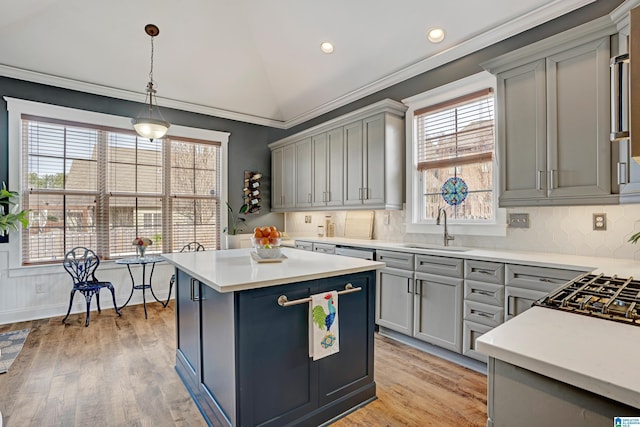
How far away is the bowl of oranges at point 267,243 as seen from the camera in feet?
7.87

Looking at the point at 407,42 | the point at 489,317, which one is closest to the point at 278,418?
the point at 489,317

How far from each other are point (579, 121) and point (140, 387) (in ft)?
12.4

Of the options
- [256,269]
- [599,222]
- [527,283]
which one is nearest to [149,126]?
[256,269]

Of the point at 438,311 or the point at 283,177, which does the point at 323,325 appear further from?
the point at 283,177

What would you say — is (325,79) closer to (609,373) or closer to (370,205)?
(370,205)

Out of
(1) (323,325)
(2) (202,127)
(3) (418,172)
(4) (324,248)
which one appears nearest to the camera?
(1) (323,325)

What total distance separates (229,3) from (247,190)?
9.19 feet

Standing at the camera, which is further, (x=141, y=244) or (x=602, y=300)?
(x=141, y=244)

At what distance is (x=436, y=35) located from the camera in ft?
11.3

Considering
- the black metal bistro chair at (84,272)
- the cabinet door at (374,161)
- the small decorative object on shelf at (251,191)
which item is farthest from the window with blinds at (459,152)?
the black metal bistro chair at (84,272)

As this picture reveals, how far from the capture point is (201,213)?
5.44 metres

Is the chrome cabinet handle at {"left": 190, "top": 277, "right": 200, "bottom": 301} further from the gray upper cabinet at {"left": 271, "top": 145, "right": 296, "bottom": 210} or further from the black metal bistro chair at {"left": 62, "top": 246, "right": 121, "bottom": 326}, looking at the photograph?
the gray upper cabinet at {"left": 271, "top": 145, "right": 296, "bottom": 210}

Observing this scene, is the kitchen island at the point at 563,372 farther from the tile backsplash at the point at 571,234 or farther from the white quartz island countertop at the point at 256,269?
the tile backsplash at the point at 571,234

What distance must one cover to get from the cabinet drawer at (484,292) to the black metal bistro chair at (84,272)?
13.5 feet
